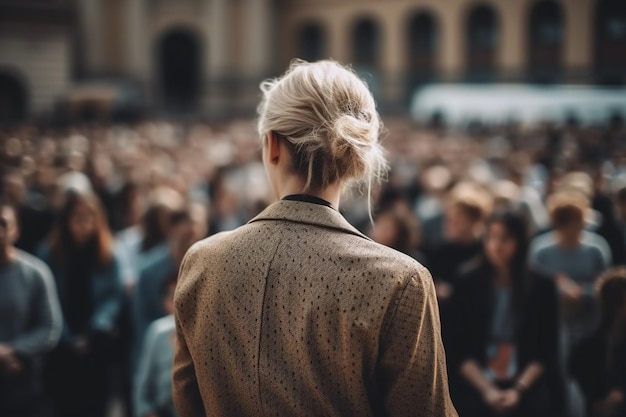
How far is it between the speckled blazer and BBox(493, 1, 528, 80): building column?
43.5 meters

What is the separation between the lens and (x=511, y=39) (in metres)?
44.3

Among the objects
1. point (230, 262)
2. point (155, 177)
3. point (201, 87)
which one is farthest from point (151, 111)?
point (230, 262)

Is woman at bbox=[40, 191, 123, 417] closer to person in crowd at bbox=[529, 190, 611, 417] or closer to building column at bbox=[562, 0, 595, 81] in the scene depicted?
person in crowd at bbox=[529, 190, 611, 417]

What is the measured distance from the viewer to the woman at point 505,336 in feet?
15.8

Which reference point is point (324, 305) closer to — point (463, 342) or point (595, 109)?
point (463, 342)

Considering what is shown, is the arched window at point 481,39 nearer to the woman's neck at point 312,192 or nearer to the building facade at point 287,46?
the building facade at point 287,46

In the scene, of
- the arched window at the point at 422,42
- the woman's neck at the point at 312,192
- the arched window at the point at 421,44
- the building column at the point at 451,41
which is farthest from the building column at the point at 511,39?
the woman's neck at the point at 312,192

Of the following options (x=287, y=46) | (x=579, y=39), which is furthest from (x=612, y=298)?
(x=287, y=46)

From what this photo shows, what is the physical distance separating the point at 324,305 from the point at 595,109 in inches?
1086

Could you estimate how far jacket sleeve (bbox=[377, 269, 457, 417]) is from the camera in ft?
6.22

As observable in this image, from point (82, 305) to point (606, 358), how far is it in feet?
12.5

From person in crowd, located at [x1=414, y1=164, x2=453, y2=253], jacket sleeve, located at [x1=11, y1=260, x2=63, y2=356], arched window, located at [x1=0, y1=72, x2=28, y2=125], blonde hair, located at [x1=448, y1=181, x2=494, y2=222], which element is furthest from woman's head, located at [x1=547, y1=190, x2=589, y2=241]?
arched window, located at [x1=0, y1=72, x2=28, y2=125]

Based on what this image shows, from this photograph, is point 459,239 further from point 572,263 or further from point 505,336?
point 505,336

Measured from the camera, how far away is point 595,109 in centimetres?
2725
